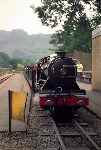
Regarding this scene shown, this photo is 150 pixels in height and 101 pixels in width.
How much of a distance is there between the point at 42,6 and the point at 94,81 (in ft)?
82.2

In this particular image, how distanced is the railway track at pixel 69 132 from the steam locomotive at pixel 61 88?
1.97 ft

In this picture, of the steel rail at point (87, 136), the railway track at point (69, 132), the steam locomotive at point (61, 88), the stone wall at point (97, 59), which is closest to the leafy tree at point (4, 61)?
the stone wall at point (97, 59)

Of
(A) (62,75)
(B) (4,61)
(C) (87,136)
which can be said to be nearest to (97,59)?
(A) (62,75)

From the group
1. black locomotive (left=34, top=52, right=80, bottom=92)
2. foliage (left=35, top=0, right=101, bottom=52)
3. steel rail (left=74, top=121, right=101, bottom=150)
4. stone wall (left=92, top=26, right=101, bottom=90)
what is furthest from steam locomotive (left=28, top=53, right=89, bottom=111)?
foliage (left=35, top=0, right=101, bottom=52)

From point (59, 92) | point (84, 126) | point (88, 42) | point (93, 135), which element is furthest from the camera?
point (88, 42)

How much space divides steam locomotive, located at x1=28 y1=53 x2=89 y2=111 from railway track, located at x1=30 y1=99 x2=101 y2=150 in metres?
0.60

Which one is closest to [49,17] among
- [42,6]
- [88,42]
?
[42,6]

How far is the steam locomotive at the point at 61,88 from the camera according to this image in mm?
19766

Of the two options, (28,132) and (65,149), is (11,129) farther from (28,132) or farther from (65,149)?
(65,149)

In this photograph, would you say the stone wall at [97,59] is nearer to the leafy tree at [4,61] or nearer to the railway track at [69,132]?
the railway track at [69,132]

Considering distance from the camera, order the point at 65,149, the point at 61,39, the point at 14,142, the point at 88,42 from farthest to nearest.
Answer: the point at 61,39 → the point at 88,42 → the point at 14,142 → the point at 65,149

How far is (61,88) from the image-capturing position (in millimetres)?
20391

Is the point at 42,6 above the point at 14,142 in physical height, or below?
above

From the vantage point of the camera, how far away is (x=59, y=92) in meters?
20.1
